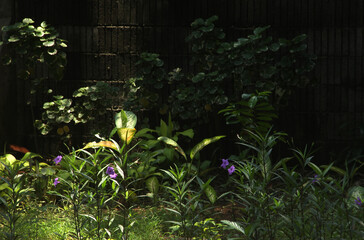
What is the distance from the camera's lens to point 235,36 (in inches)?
210

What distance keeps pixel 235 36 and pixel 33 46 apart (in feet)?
6.50

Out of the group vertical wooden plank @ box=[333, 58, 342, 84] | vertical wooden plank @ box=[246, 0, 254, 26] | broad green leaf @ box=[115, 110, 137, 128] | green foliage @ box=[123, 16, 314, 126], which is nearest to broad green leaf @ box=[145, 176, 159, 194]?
broad green leaf @ box=[115, 110, 137, 128]

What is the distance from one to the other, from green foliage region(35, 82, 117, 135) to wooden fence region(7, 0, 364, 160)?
18cm

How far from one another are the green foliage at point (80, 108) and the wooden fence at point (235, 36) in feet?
0.58

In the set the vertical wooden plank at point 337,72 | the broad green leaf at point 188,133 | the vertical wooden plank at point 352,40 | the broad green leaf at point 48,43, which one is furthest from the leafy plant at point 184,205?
the vertical wooden plank at point 352,40

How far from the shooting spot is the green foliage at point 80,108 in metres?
5.27

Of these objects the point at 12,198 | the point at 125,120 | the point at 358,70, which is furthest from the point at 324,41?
the point at 12,198

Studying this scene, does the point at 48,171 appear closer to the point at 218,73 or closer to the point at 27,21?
the point at 27,21

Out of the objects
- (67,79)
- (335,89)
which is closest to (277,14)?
(335,89)

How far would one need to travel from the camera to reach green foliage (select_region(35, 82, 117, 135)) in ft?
17.3

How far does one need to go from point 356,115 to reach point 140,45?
88.1 inches

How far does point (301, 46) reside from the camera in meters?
5.07

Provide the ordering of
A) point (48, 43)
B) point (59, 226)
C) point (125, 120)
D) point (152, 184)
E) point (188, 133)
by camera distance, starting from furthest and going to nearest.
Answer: point (48, 43), point (188, 133), point (125, 120), point (152, 184), point (59, 226)

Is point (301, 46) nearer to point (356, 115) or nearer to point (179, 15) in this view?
point (356, 115)
